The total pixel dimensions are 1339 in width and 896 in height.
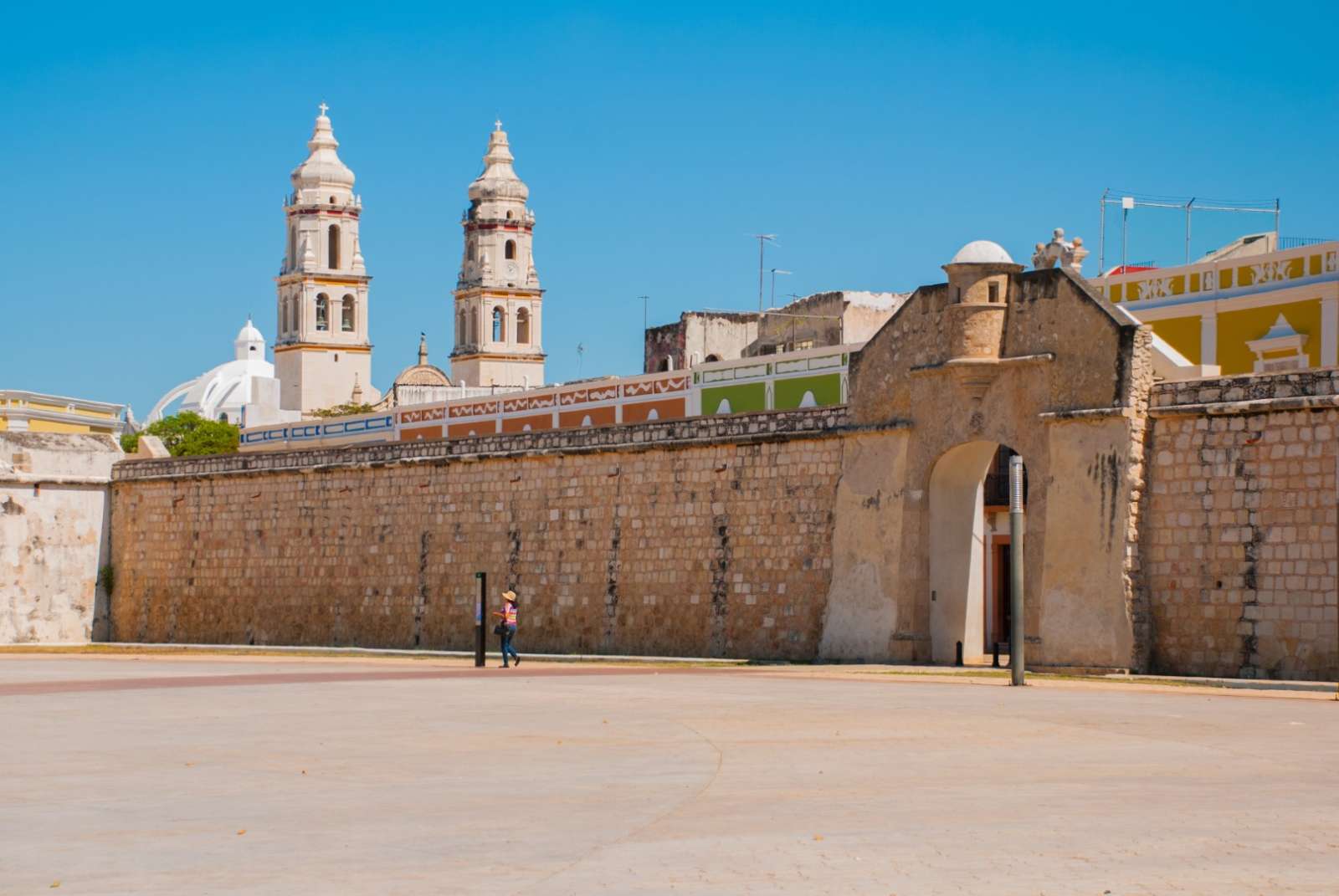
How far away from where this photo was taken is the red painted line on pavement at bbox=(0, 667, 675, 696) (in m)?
21.8

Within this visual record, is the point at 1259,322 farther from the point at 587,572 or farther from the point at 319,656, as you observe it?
the point at 319,656

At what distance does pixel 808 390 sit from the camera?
123 ft

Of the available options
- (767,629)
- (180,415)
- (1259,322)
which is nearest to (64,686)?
(767,629)

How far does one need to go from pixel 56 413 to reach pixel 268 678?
43.6m

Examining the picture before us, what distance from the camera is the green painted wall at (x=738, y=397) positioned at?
3909 cm

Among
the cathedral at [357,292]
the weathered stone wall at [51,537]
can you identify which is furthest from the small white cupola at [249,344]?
the weathered stone wall at [51,537]

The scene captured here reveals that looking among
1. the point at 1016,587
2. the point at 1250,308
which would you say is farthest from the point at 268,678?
the point at 1250,308

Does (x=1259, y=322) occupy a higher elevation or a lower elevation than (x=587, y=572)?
higher

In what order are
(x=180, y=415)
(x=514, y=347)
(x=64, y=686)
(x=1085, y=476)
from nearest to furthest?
(x=64, y=686) → (x=1085, y=476) → (x=180, y=415) → (x=514, y=347)

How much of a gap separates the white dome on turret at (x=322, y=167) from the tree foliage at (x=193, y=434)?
49.8ft

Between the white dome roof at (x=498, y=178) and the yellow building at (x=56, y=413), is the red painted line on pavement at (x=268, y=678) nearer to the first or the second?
the yellow building at (x=56, y=413)

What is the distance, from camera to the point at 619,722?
52.1 ft

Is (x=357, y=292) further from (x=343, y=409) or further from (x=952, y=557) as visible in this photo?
(x=952, y=557)

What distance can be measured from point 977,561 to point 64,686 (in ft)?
43.8
